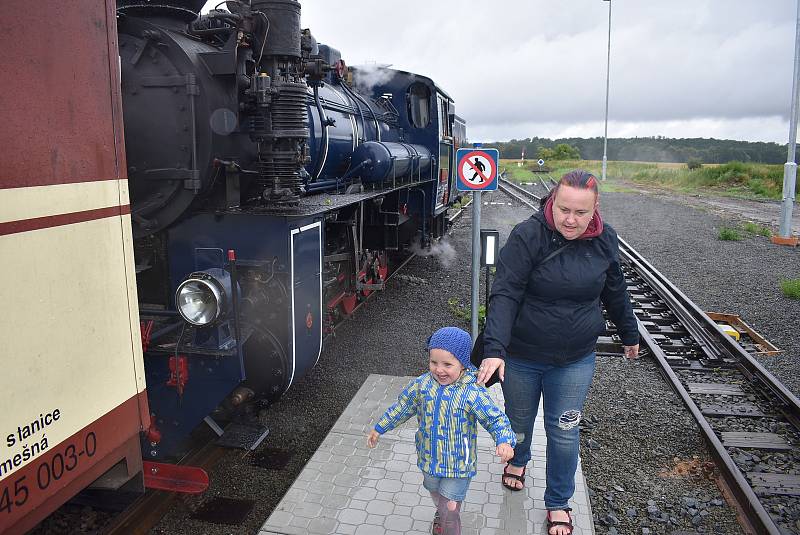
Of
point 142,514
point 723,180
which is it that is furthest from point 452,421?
point 723,180

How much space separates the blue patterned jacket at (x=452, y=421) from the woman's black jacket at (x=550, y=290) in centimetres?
23

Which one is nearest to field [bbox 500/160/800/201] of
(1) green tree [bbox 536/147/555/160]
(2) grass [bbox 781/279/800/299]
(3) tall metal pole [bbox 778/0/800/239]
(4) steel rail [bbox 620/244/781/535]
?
(3) tall metal pole [bbox 778/0/800/239]

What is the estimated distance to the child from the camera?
2.62m

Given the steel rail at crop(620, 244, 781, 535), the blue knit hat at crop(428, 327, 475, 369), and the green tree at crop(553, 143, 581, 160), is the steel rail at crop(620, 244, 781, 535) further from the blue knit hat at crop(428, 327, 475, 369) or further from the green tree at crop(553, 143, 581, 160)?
the green tree at crop(553, 143, 581, 160)

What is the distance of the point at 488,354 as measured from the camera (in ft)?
8.87

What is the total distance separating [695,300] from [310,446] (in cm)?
662

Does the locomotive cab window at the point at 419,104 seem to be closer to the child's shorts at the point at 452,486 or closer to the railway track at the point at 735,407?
the railway track at the point at 735,407

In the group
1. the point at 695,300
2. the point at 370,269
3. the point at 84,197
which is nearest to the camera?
the point at 84,197

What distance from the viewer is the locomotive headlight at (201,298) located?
3467 millimetres

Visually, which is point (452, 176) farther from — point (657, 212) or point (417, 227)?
point (657, 212)

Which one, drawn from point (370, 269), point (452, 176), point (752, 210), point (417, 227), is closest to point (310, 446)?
point (370, 269)

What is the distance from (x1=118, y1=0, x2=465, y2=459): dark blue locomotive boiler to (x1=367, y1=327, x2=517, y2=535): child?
4.30ft

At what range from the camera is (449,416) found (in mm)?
2670

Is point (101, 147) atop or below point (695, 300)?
atop
